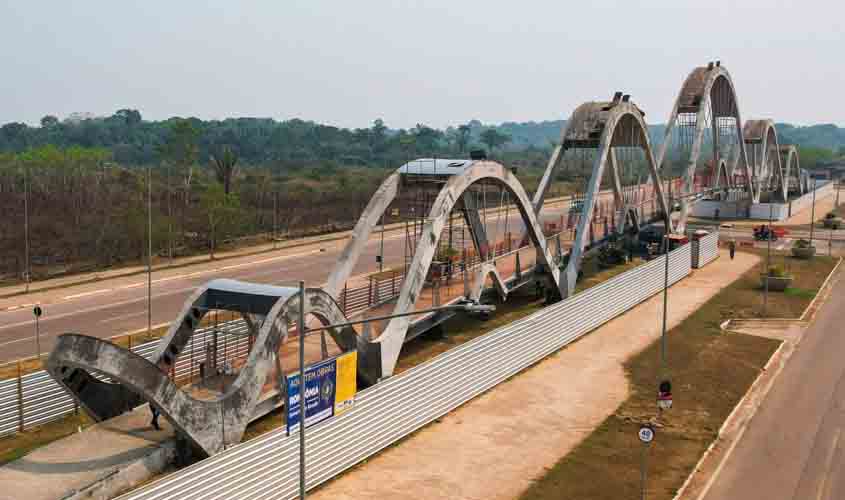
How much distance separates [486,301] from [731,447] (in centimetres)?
1886

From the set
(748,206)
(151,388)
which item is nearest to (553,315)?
(151,388)

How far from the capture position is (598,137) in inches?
2106

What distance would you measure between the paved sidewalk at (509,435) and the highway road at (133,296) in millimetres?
18049

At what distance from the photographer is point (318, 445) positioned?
23078 millimetres

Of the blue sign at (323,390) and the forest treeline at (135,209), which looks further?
the forest treeline at (135,209)

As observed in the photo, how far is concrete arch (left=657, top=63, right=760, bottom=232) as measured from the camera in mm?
78750

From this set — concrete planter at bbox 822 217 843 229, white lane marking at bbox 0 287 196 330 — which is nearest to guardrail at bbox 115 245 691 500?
white lane marking at bbox 0 287 196 330

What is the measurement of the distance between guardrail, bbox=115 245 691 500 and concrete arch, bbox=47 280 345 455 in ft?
6.48

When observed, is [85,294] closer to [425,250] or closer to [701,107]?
[425,250]

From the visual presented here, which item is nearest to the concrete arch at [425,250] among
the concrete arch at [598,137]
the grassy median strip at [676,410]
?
the grassy median strip at [676,410]

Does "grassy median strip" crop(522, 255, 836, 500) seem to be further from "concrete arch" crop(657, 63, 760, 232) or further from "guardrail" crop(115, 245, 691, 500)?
"concrete arch" crop(657, 63, 760, 232)

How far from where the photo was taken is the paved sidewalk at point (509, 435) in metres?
23.6

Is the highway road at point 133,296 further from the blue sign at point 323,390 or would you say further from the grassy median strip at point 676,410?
the grassy median strip at point 676,410

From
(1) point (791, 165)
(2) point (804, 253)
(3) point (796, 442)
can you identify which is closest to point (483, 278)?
(3) point (796, 442)
